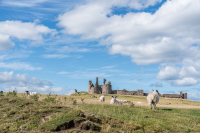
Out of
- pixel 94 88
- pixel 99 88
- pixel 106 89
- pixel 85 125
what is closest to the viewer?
pixel 85 125

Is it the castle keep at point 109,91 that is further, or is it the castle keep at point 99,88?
the castle keep at point 99,88

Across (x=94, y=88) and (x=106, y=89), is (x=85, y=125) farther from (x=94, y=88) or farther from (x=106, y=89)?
(x=94, y=88)

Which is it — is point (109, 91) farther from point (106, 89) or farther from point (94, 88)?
point (94, 88)

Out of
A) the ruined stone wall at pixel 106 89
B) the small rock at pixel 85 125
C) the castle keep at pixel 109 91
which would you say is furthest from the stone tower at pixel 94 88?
the small rock at pixel 85 125

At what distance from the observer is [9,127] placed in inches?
411

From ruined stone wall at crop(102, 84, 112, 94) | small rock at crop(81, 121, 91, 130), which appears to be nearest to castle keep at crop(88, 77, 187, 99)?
ruined stone wall at crop(102, 84, 112, 94)

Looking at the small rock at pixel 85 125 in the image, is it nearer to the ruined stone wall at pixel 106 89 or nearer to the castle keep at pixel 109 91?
the castle keep at pixel 109 91

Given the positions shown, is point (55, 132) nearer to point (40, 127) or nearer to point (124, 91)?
point (40, 127)

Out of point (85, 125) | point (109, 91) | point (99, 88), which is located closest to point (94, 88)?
point (99, 88)

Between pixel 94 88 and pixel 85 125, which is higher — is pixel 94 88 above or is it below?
below

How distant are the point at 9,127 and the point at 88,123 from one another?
4.85m

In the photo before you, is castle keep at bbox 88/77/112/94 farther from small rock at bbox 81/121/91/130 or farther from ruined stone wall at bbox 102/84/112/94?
small rock at bbox 81/121/91/130

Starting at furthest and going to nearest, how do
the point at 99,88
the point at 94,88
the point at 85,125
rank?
the point at 99,88 → the point at 94,88 → the point at 85,125

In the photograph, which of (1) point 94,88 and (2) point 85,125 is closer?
(2) point 85,125
